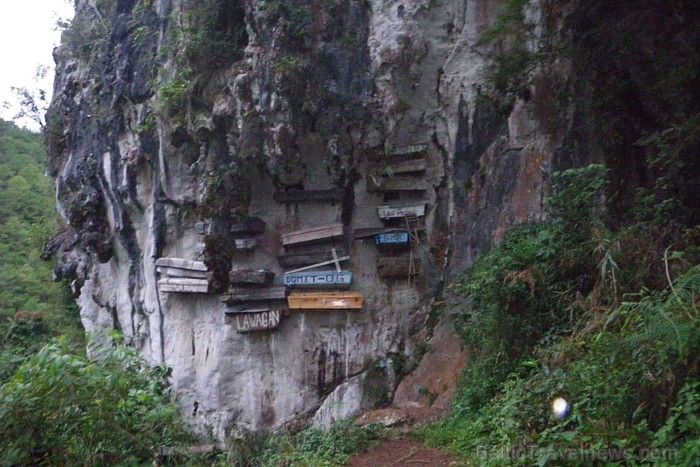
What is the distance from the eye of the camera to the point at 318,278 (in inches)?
480

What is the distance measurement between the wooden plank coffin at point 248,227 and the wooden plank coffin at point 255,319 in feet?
4.51

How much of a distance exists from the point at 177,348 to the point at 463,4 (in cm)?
842

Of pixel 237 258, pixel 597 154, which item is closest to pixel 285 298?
pixel 237 258

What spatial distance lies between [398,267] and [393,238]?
499mm

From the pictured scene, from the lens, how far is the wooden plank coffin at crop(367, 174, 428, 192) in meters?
11.9

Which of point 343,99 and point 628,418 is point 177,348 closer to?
point 343,99

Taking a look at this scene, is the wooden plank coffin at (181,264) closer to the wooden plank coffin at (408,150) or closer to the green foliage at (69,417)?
the wooden plank coffin at (408,150)

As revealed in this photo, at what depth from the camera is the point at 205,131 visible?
12844 millimetres

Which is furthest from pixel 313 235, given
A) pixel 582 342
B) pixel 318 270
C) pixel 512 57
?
pixel 582 342

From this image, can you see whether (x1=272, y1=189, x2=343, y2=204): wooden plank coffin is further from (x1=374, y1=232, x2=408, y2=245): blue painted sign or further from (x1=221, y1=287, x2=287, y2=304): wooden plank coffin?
(x1=221, y1=287, x2=287, y2=304): wooden plank coffin

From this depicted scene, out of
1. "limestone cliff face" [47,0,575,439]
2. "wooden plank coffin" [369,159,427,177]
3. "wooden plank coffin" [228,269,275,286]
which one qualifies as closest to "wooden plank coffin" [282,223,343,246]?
"limestone cliff face" [47,0,575,439]

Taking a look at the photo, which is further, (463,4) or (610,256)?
(463,4)

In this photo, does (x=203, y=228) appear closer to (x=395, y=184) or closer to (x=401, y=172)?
(x=395, y=184)

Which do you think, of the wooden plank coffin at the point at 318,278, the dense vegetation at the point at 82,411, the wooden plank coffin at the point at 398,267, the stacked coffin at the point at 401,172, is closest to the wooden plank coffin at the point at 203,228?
the wooden plank coffin at the point at 318,278
